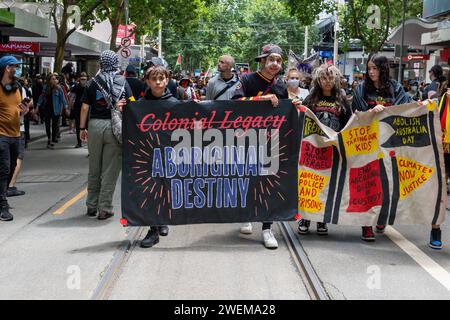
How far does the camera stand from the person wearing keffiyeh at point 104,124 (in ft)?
26.9

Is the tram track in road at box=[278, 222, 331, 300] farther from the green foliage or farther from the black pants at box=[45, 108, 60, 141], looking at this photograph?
the green foliage

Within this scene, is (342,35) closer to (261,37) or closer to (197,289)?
(197,289)

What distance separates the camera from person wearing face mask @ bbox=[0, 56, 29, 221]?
832cm

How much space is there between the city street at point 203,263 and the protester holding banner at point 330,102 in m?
1.24

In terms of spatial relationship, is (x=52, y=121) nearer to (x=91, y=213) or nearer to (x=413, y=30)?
(x=91, y=213)

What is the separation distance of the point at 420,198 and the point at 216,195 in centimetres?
205

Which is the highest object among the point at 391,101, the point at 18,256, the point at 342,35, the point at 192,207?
the point at 342,35

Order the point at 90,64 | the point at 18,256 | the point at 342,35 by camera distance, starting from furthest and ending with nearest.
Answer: the point at 90,64 < the point at 342,35 < the point at 18,256

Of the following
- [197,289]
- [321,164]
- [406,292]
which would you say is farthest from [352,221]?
[197,289]

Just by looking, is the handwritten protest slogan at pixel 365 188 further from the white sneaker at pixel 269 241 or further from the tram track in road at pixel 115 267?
the tram track in road at pixel 115 267

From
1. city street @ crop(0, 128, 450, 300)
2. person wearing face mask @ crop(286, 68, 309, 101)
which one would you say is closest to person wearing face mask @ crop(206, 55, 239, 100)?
city street @ crop(0, 128, 450, 300)

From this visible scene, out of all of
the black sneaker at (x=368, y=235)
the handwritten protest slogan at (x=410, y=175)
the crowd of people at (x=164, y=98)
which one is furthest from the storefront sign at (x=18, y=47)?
the handwritten protest slogan at (x=410, y=175)

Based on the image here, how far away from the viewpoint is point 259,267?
612 centimetres

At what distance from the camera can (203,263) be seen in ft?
20.4
